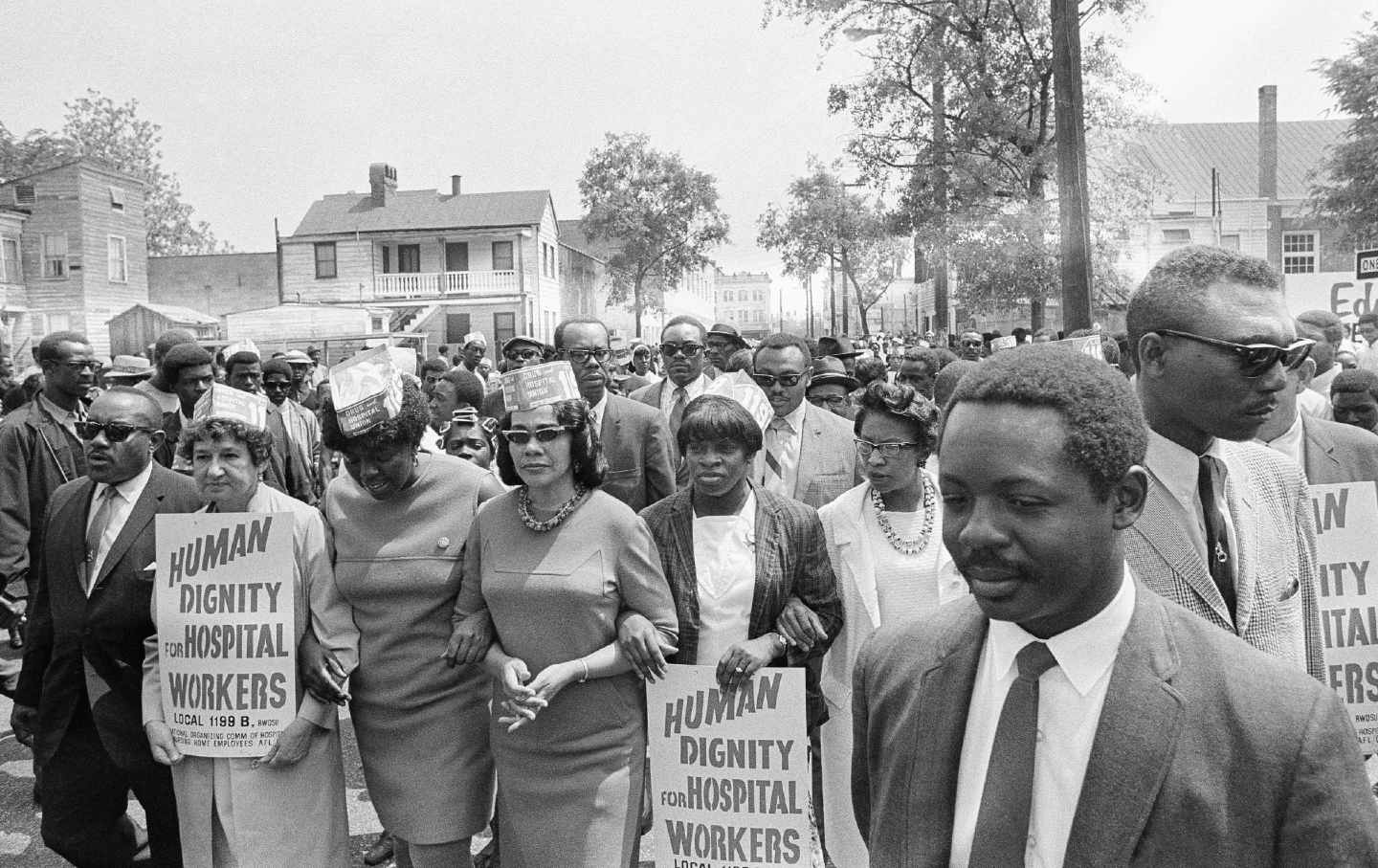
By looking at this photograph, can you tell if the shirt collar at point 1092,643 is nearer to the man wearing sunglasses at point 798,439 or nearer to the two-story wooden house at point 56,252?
the man wearing sunglasses at point 798,439

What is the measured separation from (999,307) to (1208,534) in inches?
643

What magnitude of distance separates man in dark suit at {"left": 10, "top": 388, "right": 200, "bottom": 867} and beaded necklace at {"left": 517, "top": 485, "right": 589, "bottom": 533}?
141 centimetres

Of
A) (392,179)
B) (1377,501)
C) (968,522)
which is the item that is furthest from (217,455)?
(392,179)

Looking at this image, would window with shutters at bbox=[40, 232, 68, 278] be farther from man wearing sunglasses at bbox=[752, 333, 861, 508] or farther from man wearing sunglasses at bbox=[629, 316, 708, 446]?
man wearing sunglasses at bbox=[752, 333, 861, 508]

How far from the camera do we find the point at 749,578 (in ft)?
12.4

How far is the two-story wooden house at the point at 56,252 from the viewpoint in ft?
121

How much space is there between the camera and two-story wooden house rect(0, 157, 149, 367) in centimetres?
3684

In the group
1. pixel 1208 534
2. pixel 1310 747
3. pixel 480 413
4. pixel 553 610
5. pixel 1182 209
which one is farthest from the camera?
pixel 1182 209

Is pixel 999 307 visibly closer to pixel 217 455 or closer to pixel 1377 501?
pixel 1377 501

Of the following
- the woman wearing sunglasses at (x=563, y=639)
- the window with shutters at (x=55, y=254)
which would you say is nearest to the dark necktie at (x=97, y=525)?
the woman wearing sunglasses at (x=563, y=639)

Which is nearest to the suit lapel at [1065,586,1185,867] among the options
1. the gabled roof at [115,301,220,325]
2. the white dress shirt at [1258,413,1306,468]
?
the white dress shirt at [1258,413,1306,468]

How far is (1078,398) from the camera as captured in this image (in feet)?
5.18

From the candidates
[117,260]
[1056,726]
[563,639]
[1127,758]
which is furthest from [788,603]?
[117,260]

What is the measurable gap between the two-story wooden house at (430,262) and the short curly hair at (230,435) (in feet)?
133
